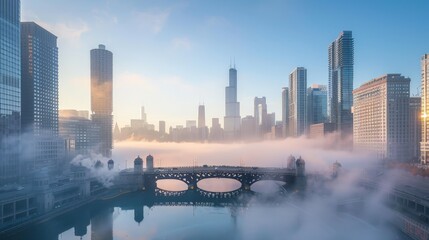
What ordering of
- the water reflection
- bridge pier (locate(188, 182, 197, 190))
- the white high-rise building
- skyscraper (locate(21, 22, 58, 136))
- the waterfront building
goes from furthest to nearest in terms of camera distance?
the white high-rise building → the waterfront building → skyscraper (locate(21, 22, 58, 136)) → bridge pier (locate(188, 182, 197, 190)) → the water reflection

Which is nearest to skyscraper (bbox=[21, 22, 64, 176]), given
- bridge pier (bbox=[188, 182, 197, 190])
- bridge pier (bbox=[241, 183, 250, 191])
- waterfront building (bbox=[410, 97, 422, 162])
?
bridge pier (bbox=[188, 182, 197, 190])

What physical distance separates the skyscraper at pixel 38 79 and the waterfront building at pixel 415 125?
192922 millimetres

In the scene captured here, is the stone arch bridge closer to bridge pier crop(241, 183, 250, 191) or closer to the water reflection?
bridge pier crop(241, 183, 250, 191)

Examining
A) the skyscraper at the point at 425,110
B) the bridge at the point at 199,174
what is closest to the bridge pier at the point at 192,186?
the bridge at the point at 199,174

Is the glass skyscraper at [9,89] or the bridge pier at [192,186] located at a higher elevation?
the glass skyscraper at [9,89]

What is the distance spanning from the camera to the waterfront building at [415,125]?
166125 millimetres

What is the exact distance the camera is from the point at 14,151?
4183 inches

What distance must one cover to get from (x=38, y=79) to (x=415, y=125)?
199 m

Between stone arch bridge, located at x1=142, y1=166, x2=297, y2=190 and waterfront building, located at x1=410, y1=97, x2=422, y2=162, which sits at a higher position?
waterfront building, located at x1=410, y1=97, x2=422, y2=162

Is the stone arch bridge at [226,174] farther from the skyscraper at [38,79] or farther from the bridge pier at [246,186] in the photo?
the skyscraper at [38,79]

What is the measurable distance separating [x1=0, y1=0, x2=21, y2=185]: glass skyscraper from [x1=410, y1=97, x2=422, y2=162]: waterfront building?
594 ft

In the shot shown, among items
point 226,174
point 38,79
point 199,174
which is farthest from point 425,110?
point 38,79

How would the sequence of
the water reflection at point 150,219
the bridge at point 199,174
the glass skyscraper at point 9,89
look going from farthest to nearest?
the bridge at point 199,174
the glass skyscraper at point 9,89
the water reflection at point 150,219

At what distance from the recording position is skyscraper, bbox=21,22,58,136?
515 feet
